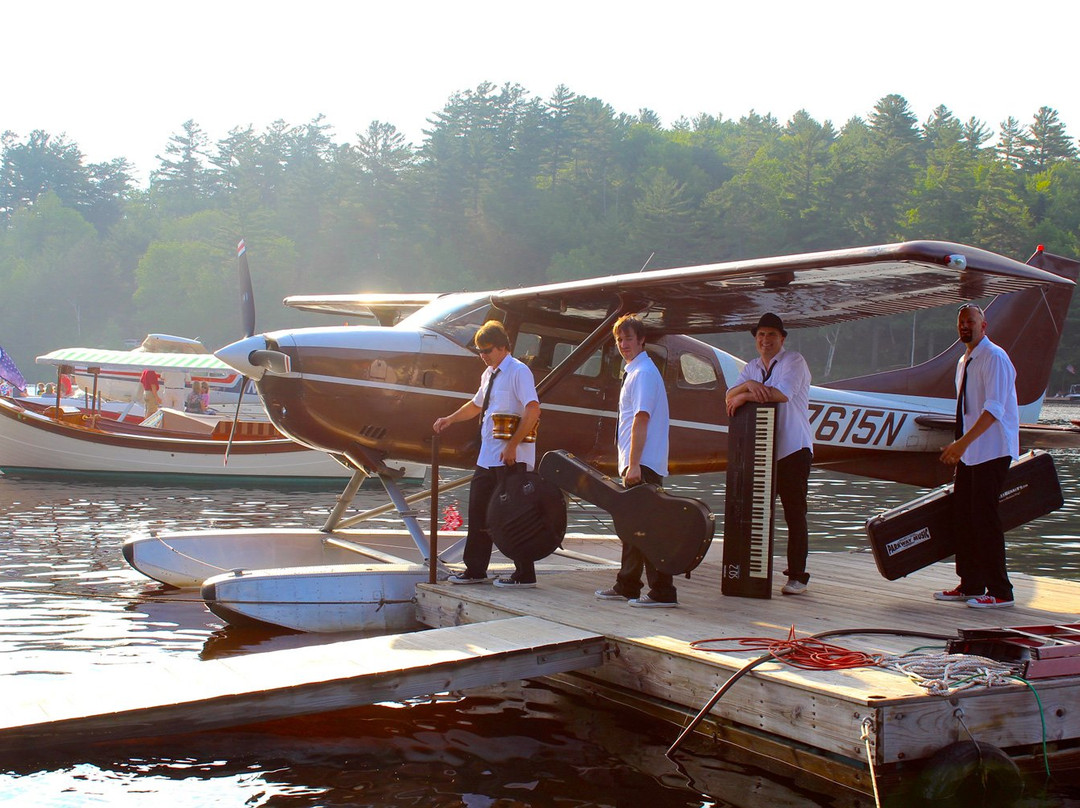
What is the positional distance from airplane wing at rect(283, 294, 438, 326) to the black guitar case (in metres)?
3.62

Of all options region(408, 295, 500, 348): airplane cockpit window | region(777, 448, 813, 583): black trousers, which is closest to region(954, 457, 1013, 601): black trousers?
region(777, 448, 813, 583): black trousers

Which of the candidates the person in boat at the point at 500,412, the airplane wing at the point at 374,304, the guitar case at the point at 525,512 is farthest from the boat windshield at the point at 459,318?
the guitar case at the point at 525,512

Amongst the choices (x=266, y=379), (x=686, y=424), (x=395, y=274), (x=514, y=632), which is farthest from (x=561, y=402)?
(x=395, y=274)

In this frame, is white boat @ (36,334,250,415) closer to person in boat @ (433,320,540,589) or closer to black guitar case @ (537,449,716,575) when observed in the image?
person in boat @ (433,320,540,589)

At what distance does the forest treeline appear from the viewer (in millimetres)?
85125

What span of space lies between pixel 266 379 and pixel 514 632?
3121 mm

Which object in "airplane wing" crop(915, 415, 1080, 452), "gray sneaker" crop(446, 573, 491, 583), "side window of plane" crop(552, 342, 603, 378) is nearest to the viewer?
"gray sneaker" crop(446, 573, 491, 583)

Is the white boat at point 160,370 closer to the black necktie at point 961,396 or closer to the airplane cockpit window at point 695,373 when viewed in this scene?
the airplane cockpit window at point 695,373

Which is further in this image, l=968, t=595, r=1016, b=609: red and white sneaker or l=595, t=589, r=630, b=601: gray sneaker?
l=595, t=589, r=630, b=601: gray sneaker

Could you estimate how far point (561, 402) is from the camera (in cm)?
867

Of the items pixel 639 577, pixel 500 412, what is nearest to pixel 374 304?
pixel 500 412

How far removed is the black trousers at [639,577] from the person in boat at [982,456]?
1793 millimetres

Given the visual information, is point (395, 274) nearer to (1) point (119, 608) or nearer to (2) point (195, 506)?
(2) point (195, 506)

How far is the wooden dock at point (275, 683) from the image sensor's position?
4586 mm
